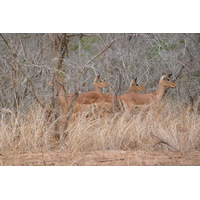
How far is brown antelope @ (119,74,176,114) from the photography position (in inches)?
255

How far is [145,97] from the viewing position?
656cm

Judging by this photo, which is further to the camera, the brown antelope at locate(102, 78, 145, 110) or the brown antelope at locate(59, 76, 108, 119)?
the brown antelope at locate(102, 78, 145, 110)

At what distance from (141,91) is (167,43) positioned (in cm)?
78

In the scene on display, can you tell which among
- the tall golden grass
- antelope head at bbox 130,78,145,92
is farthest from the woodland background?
the tall golden grass

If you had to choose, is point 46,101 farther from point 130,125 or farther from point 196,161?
point 196,161

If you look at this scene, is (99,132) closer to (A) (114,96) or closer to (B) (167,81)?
(A) (114,96)

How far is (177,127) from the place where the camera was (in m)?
6.45

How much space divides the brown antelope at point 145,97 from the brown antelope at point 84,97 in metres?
0.33

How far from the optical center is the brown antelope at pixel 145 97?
6469 mm

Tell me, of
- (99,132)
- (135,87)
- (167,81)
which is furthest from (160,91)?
(99,132)

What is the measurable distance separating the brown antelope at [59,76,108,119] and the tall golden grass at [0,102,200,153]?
17 cm

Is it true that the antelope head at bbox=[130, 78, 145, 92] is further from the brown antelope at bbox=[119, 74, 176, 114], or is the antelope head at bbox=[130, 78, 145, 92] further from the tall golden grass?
the tall golden grass

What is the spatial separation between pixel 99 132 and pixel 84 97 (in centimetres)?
55
